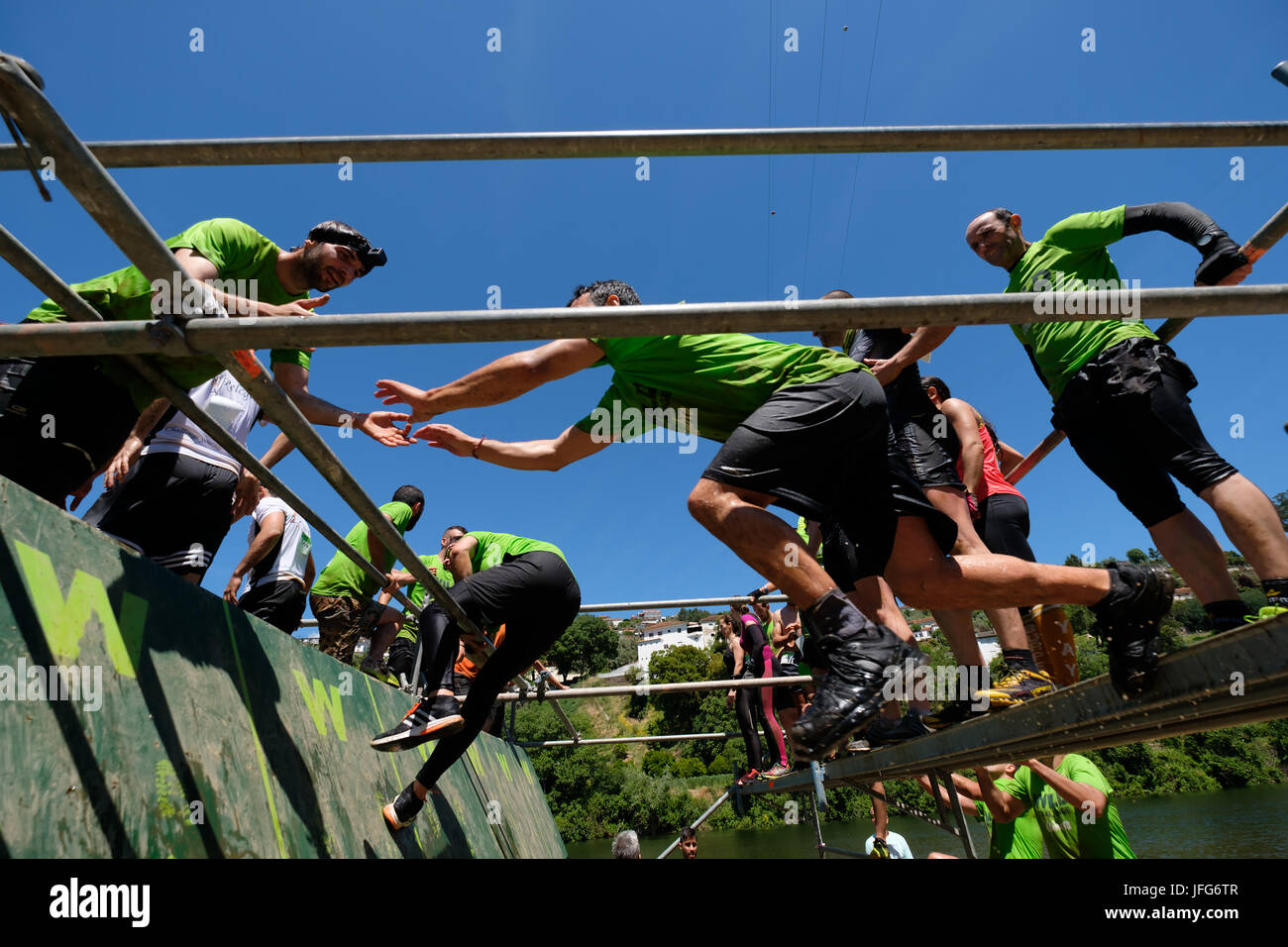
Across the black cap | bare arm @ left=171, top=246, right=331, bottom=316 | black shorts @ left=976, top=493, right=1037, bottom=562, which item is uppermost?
the black cap

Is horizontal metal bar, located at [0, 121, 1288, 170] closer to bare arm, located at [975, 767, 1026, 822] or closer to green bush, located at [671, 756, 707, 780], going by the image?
bare arm, located at [975, 767, 1026, 822]

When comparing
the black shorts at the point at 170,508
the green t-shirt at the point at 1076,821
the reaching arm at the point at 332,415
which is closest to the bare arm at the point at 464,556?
the black shorts at the point at 170,508

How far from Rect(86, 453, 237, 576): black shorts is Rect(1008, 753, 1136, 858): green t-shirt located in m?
4.98

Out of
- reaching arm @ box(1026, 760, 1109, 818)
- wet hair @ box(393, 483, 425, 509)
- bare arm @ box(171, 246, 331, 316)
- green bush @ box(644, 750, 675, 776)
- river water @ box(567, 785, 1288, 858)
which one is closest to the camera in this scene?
bare arm @ box(171, 246, 331, 316)

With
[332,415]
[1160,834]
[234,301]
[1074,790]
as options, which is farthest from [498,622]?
[1160,834]

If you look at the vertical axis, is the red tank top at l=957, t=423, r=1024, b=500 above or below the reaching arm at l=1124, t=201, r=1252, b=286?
below

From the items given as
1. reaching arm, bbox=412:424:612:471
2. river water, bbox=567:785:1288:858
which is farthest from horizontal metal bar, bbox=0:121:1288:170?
river water, bbox=567:785:1288:858

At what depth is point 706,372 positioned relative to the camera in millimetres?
2477

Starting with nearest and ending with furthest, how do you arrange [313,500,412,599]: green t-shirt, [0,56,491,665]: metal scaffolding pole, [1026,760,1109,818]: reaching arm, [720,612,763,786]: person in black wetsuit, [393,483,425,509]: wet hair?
[0,56,491,665]: metal scaffolding pole
[1026,760,1109,818]: reaching arm
[313,500,412,599]: green t-shirt
[393,483,425,509]: wet hair
[720,612,763,786]: person in black wetsuit

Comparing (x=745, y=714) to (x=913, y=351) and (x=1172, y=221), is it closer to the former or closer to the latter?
(x=913, y=351)

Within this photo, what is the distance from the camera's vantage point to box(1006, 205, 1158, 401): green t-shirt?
2.83 m

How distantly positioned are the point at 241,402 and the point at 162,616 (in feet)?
5.45

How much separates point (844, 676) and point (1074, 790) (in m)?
3.29
